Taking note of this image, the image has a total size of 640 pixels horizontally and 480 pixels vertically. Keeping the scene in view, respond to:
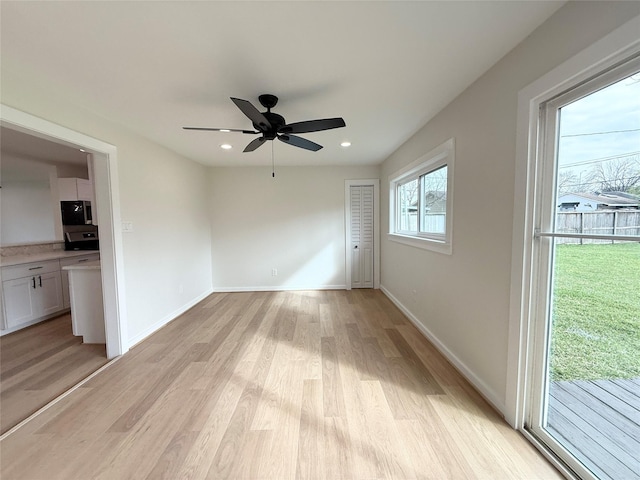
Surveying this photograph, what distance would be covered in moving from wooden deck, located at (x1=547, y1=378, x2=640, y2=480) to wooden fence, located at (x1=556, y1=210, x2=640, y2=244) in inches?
25.8

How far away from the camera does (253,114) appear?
5.94 feet

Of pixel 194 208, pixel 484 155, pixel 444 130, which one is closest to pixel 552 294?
pixel 484 155

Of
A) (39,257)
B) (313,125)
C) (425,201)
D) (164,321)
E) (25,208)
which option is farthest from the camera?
(25,208)

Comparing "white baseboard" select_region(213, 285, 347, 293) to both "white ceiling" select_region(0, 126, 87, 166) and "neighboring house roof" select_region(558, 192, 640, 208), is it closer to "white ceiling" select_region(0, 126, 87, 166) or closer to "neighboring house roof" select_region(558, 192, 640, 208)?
"white ceiling" select_region(0, 126, 87, 166)

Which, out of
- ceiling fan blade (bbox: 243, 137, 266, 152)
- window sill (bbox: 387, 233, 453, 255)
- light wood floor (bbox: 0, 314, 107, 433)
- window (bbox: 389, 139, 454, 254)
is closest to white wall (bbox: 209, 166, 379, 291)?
window (bbox: 389, 139, 454, 254)

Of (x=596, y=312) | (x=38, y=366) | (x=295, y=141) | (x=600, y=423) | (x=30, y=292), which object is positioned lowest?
(x=38, y=366)

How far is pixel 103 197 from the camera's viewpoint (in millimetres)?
2428

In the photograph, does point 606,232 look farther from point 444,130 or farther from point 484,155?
point 444,130

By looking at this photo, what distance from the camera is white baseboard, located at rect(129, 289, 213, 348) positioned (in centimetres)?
273

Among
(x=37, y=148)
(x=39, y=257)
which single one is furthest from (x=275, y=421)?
(x=37, y=148)

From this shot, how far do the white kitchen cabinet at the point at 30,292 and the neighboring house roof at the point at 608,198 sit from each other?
542 cm

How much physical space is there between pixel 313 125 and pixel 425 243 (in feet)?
5.83

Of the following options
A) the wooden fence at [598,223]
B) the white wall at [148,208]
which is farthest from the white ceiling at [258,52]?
the wooden fence at [598,223]

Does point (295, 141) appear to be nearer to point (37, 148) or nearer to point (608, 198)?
point (608, 198)
